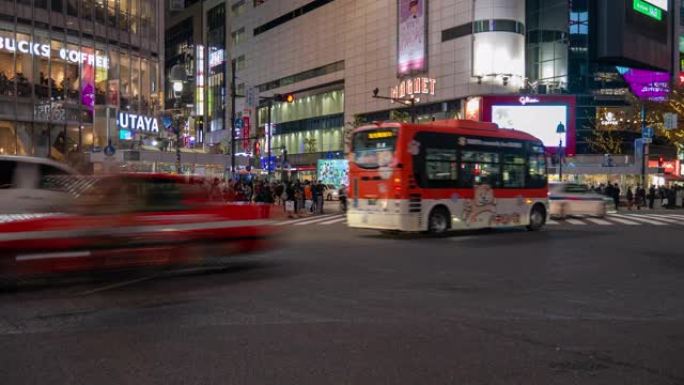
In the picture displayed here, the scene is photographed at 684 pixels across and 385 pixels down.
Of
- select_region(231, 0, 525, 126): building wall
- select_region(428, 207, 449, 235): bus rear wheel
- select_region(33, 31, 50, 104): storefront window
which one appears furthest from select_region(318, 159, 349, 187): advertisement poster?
select_region(428, 207, 449, 235): bus rear wheel

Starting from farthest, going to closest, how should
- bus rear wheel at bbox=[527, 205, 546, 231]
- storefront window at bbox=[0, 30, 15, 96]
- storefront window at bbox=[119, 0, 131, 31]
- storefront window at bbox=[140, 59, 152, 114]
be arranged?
storefront window at bbox=[140, 59, 152, 114] < storefront window at bbox=[119, 0, 131, 31] < storefront window at bbox=[0, 30, 15, 96] < bus rear wheel at bbox=[527, 205, 546, 231]

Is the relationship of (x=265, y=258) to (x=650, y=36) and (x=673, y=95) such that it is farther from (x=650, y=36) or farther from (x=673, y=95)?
(x=650, y=36)

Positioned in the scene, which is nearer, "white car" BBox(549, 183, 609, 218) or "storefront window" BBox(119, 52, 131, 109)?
"white car" BBox(549, 183, 609, 218)

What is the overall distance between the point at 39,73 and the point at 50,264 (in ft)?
117

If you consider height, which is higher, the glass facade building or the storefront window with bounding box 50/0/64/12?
the storefront window with bounding box 50/0/64/12

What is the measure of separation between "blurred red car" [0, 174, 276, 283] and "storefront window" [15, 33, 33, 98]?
110 ft

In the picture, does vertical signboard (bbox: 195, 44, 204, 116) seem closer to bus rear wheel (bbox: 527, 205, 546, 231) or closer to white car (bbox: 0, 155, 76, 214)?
bus rear wheel (bbox: 527, 205, 546, 231)

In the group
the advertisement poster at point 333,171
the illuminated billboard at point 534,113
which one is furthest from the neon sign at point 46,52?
the illuminated billboard at point 534,113

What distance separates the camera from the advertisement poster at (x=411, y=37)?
64875mm

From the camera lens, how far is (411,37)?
66.2m

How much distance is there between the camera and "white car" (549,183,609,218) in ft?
94.6

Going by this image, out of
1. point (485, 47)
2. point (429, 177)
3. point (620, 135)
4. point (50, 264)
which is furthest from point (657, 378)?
point (620, 135)

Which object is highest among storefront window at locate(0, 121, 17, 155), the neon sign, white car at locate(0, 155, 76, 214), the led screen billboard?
the neon sign

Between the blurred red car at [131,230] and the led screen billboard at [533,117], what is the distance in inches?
2015
